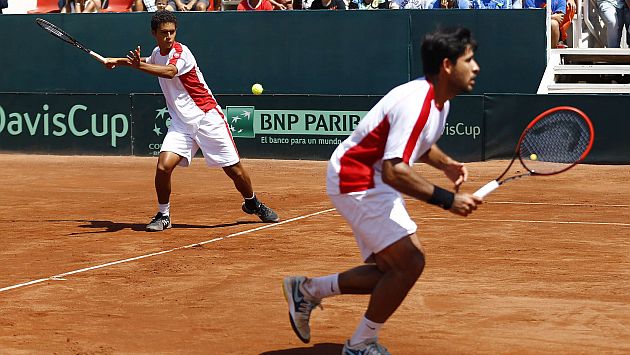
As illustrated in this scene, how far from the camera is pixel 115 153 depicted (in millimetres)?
20047

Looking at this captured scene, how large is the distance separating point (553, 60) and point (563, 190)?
525 cm

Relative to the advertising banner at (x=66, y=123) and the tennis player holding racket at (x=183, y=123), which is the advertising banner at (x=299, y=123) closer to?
the advertising banner at (x=66, y=123)

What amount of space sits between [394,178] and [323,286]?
102cm

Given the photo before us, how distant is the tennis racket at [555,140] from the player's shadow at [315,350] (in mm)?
1454

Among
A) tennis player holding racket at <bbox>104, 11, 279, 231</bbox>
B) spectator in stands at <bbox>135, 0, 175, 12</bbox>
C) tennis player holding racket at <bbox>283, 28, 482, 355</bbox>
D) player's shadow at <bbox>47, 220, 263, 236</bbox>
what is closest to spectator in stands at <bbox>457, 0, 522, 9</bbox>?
spectator in stands at <bbox>135, 0, 175, 12</bbox>

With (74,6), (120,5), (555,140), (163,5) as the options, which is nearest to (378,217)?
(555,140)

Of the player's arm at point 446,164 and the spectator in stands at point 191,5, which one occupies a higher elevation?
the player's arm at point 446,164

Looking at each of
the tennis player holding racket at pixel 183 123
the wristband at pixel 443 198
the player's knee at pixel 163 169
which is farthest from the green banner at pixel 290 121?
the wristband at pixel 443 198

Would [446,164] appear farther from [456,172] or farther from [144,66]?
[144,66]

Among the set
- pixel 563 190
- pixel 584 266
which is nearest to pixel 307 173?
pixel 563 190

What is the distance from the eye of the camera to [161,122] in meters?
19.6

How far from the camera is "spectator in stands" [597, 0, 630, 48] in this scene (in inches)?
749

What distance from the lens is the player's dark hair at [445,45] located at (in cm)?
538

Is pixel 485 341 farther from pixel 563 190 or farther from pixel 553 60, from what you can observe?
pixel 553 60
